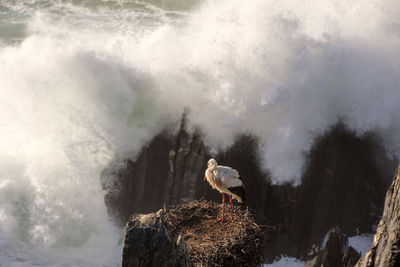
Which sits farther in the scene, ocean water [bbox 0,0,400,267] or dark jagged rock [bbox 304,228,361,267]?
ocean water [bbox 0,0,400,267]

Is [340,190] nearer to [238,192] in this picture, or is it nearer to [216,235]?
[238,192]

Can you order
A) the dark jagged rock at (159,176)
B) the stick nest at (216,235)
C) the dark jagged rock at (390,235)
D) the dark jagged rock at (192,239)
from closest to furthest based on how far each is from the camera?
1. the dark jagged rock at (390,235)
2. the dark jagged rock at (192,239)
3. the stick nest at (216,235)
4. the dark jagged rock at (159,176)

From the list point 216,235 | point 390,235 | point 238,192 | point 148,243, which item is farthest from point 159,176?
point 390,235

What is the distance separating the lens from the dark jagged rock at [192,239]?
4.52 m

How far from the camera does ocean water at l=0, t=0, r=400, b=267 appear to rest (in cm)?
1266

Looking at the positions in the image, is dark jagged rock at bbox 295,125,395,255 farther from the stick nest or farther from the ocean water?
the stick nest

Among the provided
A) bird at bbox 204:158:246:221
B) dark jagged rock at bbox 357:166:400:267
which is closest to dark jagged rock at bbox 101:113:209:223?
bird at bbox 204:158:246:221

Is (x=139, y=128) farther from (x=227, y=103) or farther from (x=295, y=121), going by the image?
(x=295, y=121)

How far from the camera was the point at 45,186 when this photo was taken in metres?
13.7

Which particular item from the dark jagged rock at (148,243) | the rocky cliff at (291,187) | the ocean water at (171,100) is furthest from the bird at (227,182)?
the dark jagged rock at (148,243)

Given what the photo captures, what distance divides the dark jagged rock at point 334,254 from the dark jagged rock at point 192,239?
270 cm

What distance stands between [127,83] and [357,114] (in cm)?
532

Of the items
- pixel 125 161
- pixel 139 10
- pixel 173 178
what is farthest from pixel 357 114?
pixel 139 10

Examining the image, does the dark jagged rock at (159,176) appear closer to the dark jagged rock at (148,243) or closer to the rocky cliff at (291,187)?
the rocky cliff at (291,187)
